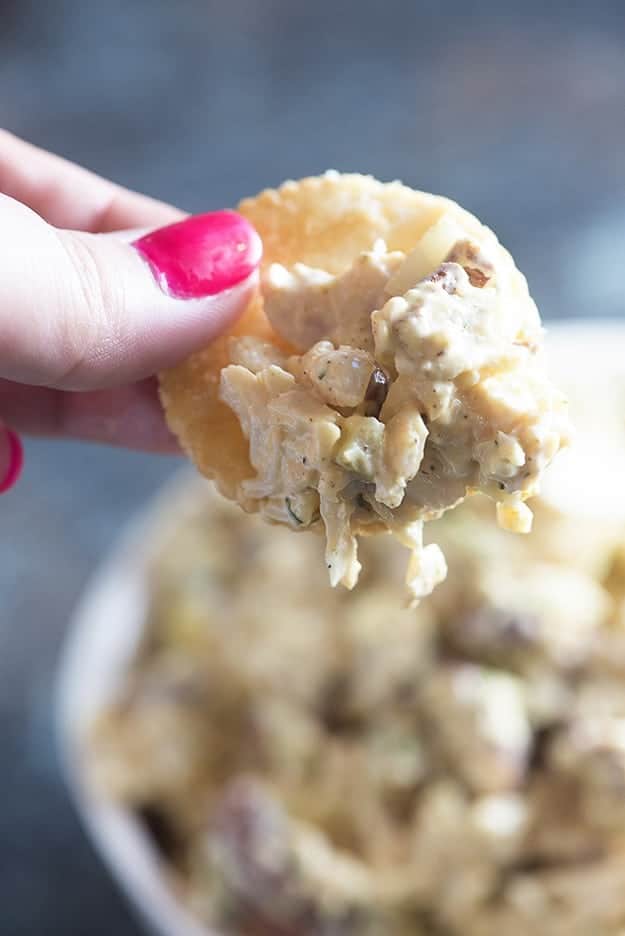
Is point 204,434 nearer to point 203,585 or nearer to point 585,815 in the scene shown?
point 585,815

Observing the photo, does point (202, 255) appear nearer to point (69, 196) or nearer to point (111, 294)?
point (111, 294)

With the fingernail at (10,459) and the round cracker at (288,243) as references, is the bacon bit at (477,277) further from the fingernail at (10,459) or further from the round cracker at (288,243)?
the fingernail at (10,459)

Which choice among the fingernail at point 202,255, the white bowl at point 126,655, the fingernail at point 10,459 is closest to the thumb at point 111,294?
the fingernail at point 202,255

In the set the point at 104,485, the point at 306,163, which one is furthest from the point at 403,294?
the point at 306,163

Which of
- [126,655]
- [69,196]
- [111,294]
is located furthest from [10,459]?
[126,655]

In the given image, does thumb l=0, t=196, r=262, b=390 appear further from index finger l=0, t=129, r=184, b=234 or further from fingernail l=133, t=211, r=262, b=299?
index finger l=0, t=129, r=184, b=234

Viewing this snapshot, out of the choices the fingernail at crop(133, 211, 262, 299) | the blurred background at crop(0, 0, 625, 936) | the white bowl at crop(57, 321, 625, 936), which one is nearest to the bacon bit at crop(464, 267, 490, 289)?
the fingernail at crop(133, 211, 262, 299)

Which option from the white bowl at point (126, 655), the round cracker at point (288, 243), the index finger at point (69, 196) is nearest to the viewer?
the round cracker at point (288, 243)

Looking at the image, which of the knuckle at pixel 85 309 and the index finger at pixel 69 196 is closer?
the knuckle at pixel 85 309
